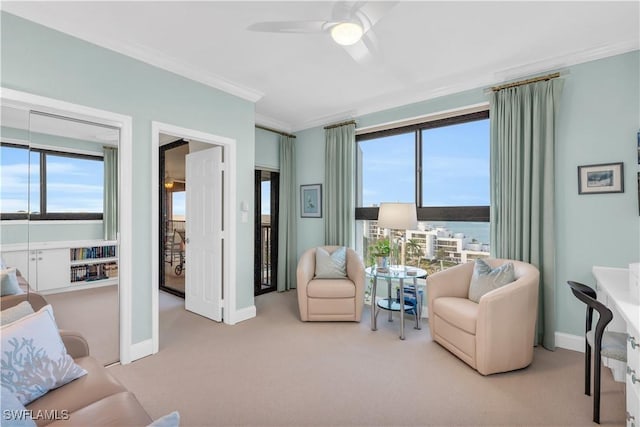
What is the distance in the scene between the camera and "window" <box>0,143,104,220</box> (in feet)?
7.04

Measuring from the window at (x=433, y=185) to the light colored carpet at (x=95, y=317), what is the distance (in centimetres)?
297

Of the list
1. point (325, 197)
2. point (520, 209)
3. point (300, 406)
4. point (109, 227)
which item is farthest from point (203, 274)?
point (520, 209)

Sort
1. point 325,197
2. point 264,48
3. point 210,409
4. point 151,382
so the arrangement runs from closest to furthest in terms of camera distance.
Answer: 1. point 210,409
2. point 151,382
3. point 264,48
4. point 325,197

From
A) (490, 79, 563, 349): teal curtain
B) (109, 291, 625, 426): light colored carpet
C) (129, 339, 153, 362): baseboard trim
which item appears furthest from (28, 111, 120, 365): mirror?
(490, 79, 563, 349): teal curtain

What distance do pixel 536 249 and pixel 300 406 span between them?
8.21ft

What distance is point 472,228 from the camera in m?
3.52

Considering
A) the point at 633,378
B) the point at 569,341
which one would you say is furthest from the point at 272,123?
the point at 633,378

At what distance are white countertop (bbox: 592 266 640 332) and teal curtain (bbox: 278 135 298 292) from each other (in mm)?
3669

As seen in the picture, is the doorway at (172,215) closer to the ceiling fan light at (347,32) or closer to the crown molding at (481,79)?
the crown molding at (481,79)

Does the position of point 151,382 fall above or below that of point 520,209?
below

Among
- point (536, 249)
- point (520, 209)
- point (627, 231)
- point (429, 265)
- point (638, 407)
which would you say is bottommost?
point (638, 407)

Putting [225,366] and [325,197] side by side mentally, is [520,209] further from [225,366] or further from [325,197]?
[225,366]

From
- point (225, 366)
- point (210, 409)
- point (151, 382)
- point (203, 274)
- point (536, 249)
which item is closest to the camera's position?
point (210, 409)

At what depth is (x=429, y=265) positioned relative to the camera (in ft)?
12.7
